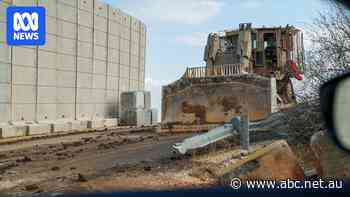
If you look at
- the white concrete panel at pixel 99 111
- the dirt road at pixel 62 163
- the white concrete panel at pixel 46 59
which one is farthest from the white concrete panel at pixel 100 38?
the dirt road at pixel 62 163

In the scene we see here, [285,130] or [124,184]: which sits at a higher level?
[285,130]

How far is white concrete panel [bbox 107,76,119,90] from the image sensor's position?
2422cm

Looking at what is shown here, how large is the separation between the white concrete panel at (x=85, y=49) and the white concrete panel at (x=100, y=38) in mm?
846

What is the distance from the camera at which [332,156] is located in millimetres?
3062

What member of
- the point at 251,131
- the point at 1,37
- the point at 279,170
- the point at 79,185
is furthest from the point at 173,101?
the point at 279,170

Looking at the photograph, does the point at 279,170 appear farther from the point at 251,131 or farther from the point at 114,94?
the point at 114,94

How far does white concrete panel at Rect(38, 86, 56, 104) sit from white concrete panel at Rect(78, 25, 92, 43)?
12.0ft

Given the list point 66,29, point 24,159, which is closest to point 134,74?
point 66,29

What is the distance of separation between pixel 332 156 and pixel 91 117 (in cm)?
1966

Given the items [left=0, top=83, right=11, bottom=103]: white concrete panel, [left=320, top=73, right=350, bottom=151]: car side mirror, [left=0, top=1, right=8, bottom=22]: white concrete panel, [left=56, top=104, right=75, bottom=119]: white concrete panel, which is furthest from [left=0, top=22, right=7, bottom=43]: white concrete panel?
[left=320, top=73, right=350, bottom=151]: car side mirror

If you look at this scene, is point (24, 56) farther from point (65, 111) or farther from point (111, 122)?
point (111, 122)

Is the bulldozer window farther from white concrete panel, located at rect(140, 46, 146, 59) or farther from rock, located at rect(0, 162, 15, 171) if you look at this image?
white concrete panel, located at rect(140, 46, 146, 59)

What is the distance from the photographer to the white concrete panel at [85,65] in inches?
840

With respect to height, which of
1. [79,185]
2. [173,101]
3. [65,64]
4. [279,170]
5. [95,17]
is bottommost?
[79,185]
